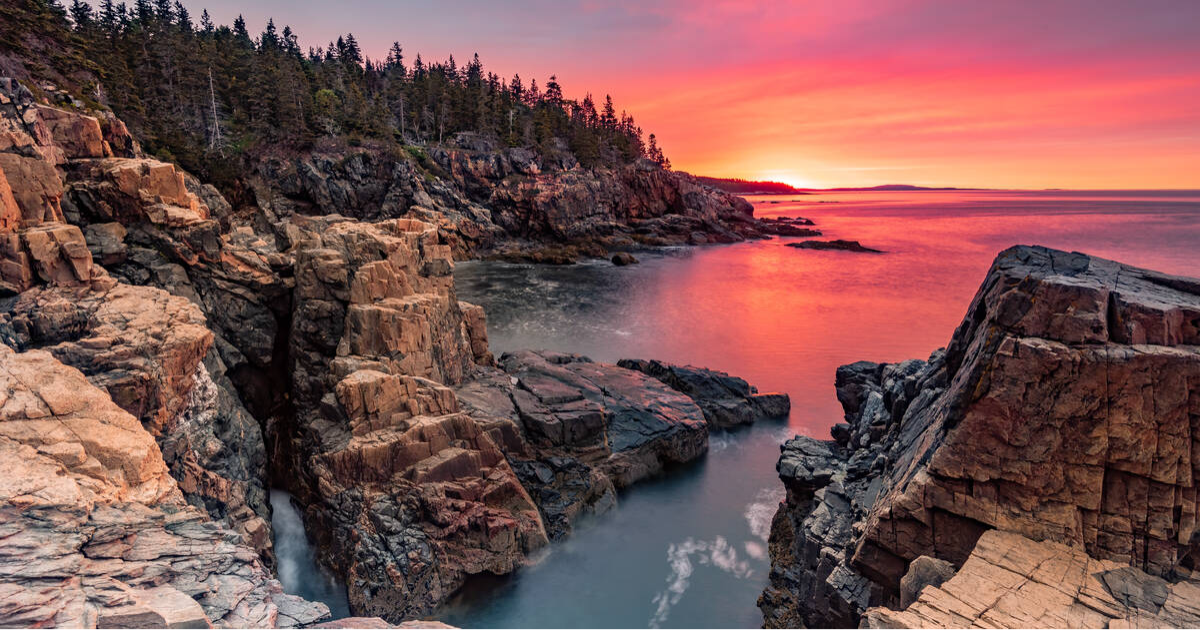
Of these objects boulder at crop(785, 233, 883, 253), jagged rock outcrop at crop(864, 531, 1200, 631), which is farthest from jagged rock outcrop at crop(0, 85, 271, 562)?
boulder at crop(785, 233, 883, 253)

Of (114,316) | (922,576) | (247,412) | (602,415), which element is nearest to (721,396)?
(602,415)

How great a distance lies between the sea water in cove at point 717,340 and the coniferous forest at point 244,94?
2733 centimetres

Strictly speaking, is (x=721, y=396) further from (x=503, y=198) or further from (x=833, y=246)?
(x=833, y=246)

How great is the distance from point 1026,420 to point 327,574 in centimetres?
1649

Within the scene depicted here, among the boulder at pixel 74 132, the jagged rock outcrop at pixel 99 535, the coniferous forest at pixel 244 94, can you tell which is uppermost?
the coniferous forest at pixel 244 94

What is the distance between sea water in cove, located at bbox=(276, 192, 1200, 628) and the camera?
1493 cm

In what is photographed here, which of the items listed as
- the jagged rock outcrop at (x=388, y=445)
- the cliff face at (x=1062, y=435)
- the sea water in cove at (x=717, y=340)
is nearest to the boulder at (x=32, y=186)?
the jagged rock outcrop at (x=388, y=445)

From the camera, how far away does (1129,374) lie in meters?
7.43

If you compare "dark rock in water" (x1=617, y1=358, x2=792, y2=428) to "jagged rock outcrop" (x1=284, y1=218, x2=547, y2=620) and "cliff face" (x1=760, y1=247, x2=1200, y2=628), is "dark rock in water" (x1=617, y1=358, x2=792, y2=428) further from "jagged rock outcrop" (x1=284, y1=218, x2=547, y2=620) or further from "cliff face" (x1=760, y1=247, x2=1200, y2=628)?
"cliff face" (x1=760, y1=247, x2=1200, y2=628)

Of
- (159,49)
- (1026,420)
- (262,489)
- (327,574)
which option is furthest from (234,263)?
(159,49)

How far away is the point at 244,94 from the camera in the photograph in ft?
213

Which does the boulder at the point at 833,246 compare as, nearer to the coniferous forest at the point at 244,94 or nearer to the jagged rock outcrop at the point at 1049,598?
the coniferous forest at the point at 244,94

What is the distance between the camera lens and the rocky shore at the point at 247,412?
6.78 meters

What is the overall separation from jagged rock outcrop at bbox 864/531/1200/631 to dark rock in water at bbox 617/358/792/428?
1747 centimetres
